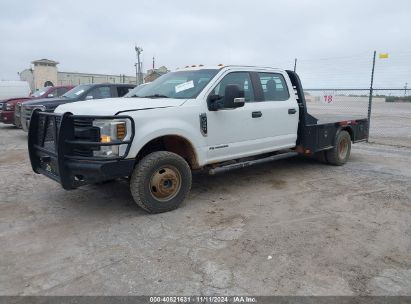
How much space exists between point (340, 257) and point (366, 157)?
230 inches

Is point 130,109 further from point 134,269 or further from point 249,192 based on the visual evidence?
point 249,192

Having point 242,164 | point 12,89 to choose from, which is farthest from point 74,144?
point 12,89

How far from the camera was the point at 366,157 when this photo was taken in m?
8.77

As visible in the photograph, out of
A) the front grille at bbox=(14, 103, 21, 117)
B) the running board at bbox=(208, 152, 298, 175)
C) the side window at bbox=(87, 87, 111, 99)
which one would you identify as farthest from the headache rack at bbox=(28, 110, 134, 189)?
the front grille at bbox=(14, 103, 21, 117)

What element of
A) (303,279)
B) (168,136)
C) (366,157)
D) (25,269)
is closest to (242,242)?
(303,279)

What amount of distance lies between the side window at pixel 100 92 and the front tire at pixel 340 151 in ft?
21.6

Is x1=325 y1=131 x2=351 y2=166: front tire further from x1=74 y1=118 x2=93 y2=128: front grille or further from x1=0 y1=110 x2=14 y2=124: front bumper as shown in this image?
x1=0 y1=110 x2=14 y2=124: front bumper

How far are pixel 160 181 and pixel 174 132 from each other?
650mm

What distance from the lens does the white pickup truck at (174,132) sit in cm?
429

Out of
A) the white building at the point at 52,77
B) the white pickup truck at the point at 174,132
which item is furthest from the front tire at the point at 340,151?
the white building at the point at 52,77

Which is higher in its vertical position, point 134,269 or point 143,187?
point 143,187

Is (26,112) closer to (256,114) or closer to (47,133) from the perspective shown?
(47,133)

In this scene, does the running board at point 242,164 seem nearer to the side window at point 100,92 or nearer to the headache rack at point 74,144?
the headache rack at point 74,144

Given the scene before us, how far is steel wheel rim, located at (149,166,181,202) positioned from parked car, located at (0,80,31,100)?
19578 millimetres
